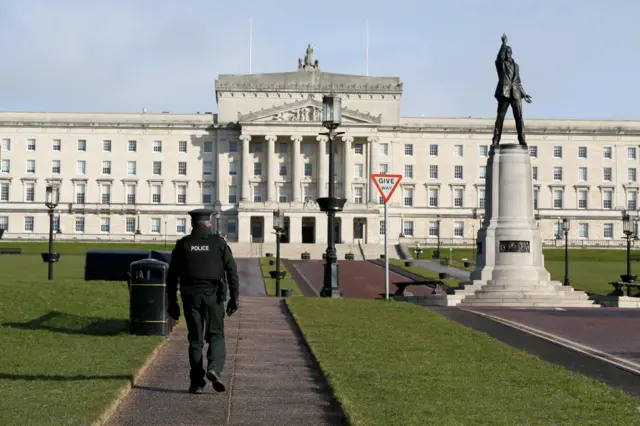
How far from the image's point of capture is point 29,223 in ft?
Answer: 415

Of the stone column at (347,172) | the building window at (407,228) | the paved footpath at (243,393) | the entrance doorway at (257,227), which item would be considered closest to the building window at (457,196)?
the building window at (407,228)

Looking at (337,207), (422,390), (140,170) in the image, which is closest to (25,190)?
(140,170)

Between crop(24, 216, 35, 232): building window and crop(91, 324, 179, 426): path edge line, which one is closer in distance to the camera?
crop(91, 324, 179, 426): path edge line

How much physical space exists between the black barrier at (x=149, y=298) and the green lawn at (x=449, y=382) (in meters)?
3.11

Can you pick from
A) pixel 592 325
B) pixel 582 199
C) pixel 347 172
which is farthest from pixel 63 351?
pixel 582 199

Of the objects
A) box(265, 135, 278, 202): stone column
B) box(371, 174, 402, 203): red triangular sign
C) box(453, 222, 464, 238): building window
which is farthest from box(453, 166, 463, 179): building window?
box(371, 174, 402, 203): red triangular sign

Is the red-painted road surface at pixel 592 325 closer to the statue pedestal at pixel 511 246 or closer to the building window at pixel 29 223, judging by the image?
the statue pedestal at pixel 511 246

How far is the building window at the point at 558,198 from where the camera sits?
130 meters

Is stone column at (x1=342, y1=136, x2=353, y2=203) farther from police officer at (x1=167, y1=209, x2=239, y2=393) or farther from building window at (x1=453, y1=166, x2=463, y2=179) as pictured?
police officer at (x1=167, y1=209, x2=239, y2=393)

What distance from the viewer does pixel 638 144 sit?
131250mm

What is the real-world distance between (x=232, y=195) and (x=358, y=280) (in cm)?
6700

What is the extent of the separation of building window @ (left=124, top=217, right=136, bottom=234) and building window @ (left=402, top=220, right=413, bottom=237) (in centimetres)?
3715

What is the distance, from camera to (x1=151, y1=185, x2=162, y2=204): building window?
5002 inches

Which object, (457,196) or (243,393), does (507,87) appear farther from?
(457,196)
